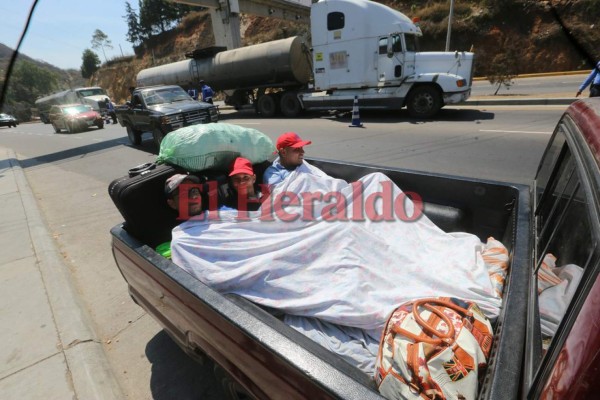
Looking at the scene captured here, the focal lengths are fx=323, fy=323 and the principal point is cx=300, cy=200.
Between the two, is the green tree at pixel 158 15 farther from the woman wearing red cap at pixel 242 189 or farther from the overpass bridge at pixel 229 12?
the woman wearing red cap at pixel 242 189

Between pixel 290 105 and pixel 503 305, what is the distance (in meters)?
14.0

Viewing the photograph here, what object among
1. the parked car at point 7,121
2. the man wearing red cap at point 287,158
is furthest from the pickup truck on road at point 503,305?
the parked car at point 7,121

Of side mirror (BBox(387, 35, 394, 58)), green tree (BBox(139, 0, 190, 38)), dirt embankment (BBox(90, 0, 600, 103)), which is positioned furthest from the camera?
green tree (BBox(139, 0, 190, 38))

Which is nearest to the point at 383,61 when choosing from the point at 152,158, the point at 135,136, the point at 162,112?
the point at 162,112

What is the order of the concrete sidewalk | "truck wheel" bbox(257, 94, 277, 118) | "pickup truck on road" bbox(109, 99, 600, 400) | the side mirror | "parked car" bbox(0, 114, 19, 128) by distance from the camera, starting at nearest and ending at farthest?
"pickup truck on road" bbox(109, 99, 600, 400) → the concrete sidewalk → the side mirror → "truck wheel" bbox(257, 94, 277, 118) → "parked car" bbox(0, 114, 19, 128)

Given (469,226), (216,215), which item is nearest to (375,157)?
(469,226)

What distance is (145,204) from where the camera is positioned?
90.5 inches

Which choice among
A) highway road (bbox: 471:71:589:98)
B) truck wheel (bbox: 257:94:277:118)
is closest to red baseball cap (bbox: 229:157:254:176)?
truck wheel (bbox: 257:94:277:118)

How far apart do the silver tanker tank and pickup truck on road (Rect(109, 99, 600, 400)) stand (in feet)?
41.9

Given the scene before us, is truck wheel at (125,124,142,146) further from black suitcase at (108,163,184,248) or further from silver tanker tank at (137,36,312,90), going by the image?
black suitcase at (108,163,184,248)

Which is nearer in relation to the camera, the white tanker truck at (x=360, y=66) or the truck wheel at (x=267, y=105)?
the white tanker truck at (x=360, y=66)

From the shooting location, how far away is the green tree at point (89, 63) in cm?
7062

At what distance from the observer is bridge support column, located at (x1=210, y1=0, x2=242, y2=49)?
2116 centimetres

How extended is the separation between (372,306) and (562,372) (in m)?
0.85
